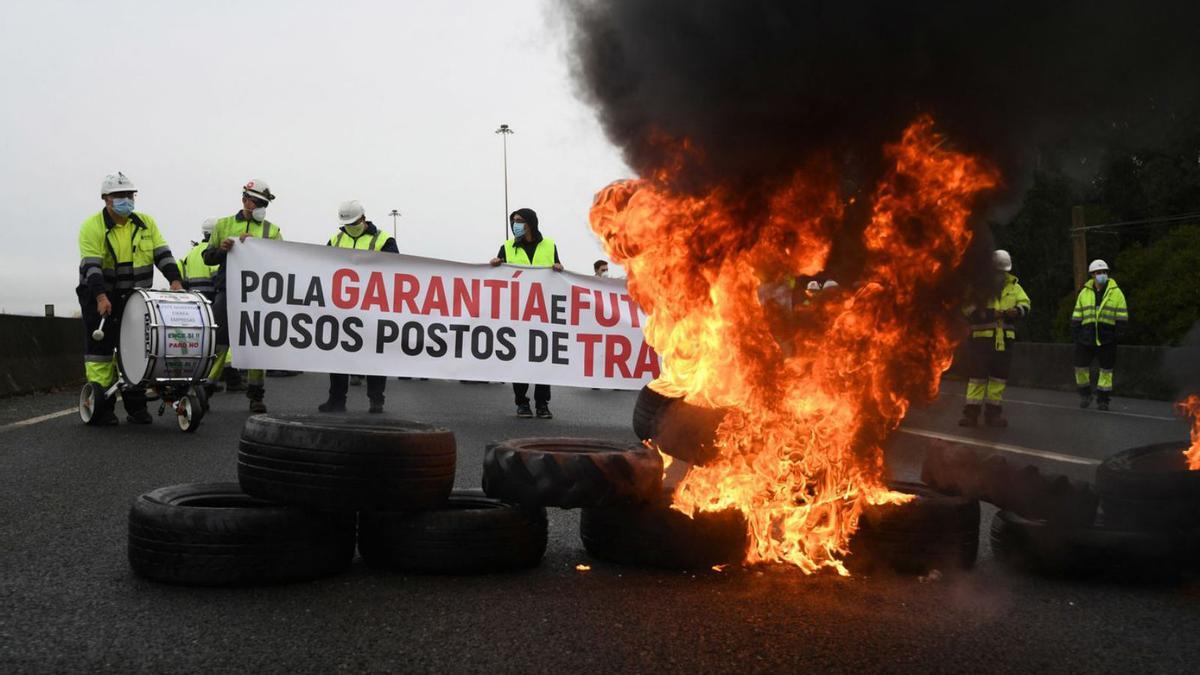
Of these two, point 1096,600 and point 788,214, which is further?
point 788,214

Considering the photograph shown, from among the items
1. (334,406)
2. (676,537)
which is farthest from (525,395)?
(676,537)

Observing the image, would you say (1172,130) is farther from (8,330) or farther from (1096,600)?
(8,330)

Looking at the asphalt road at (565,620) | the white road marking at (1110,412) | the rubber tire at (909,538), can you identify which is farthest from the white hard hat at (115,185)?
the white road marking at (1110,412)

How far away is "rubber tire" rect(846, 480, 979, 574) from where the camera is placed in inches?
181

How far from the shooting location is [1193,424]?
5.24 metres

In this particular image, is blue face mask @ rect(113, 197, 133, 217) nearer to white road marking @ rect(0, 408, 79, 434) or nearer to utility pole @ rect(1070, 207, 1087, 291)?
white road marking @ rect(0, 408, 79, 434)

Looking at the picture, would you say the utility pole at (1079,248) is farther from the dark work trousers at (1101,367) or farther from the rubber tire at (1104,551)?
the rubber tire at (1104,551)

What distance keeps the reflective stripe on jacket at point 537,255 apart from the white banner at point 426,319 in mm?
118

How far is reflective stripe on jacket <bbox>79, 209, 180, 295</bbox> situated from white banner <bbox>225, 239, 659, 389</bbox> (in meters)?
0.94

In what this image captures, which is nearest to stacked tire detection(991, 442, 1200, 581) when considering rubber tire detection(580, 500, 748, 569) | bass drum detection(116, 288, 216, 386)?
rubber tire detection(580, 500, 748, 569)

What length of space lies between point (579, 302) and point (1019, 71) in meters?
7.82

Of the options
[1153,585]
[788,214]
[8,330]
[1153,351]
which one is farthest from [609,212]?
[1153,351]

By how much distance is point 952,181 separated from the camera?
192 inches

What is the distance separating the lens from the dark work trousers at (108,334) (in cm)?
1037
